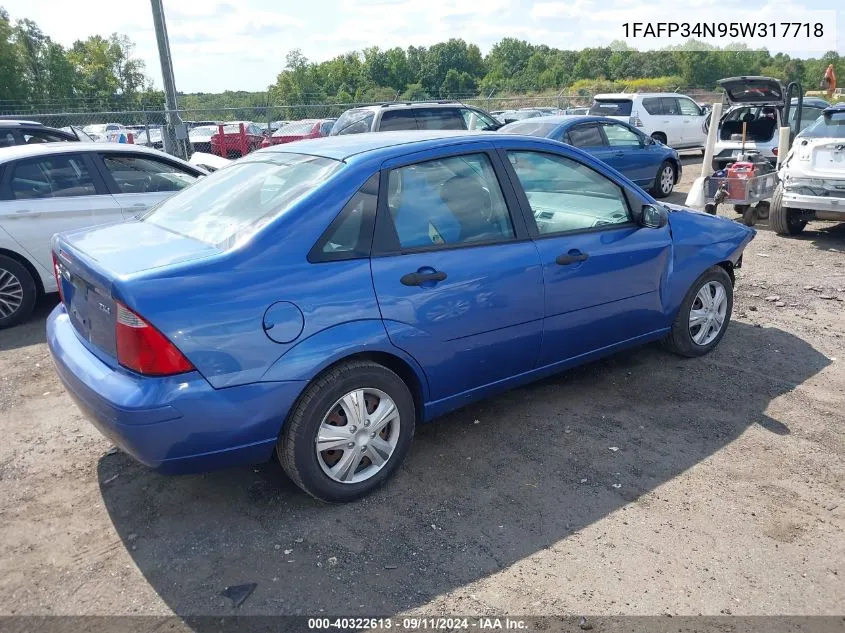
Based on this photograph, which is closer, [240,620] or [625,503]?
[240,620]

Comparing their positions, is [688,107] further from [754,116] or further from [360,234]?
[360,234]

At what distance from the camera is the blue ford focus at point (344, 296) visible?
2836mm

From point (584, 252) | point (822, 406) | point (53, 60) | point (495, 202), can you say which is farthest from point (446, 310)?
point (53, 60)

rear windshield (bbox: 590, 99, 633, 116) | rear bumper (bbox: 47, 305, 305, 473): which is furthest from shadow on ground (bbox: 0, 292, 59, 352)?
rear windshield (bbox: 590, 99, 633, 116)

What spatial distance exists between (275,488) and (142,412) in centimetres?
96

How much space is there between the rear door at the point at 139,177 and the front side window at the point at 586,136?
5.99 m

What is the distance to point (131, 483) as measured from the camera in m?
3.60

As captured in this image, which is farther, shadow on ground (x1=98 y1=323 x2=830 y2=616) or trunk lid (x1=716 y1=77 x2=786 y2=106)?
trunk lid (x1=716 y1=77 x2=786 y2=106)

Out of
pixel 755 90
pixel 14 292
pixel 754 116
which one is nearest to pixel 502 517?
pixel 14 292

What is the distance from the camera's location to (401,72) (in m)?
79.9

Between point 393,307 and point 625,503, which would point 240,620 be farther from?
point 625,503

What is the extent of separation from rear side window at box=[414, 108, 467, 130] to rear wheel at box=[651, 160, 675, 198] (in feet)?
11.8

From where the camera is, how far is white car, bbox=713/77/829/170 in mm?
11906

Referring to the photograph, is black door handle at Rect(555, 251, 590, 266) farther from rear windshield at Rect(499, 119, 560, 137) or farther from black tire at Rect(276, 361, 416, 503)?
rear windshield at Rect(499, 119, 560, 137)
